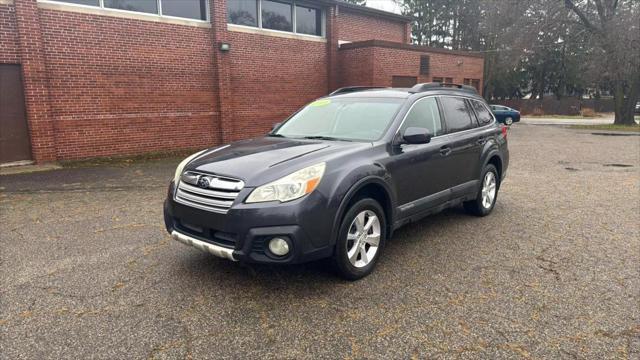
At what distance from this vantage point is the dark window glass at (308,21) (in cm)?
1559

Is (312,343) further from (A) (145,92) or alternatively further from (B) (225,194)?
(A) (145,92)

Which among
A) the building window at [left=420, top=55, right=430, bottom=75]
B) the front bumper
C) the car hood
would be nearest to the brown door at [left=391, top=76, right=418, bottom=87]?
the building window at [left=420, top=55, right=430, bottom=75]

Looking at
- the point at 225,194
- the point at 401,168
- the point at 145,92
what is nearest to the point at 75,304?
the point at 225,194

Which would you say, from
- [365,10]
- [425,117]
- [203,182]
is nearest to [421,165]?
[425,117]

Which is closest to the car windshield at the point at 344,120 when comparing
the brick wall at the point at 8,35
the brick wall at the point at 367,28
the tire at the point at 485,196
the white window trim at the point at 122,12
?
the tire at the point at 485,196

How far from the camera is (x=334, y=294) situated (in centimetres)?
→ 361

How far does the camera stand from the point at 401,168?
14.1 feet

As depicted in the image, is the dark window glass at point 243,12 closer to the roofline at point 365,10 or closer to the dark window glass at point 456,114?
the roofline at point 365,10

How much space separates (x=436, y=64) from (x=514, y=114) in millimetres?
14441

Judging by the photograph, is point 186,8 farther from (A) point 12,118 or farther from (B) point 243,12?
(A) point 12,118

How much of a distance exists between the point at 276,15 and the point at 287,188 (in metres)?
12.8

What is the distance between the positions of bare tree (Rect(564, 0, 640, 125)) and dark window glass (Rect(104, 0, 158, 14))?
21138 mm

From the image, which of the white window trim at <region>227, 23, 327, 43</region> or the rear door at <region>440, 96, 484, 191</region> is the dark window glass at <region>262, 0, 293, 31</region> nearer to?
the white window trim at <region>227, 23, 327, 43</region>

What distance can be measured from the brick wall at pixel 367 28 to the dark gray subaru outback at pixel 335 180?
12.7 metres
